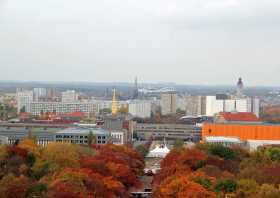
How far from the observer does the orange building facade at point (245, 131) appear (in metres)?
50.6

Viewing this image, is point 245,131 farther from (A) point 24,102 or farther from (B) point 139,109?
(A) point 24,102

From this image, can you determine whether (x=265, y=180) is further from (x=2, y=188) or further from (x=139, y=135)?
(x=139, y=135)

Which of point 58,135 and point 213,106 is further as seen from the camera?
point 213,106

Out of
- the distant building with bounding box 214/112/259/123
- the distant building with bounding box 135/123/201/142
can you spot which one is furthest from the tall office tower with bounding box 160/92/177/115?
the distant building with bounding box 135/123/201/142

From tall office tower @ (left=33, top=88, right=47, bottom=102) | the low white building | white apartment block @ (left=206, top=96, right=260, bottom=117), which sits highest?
tall office tower @ (left=33, top=88, right=47, bottom=102)

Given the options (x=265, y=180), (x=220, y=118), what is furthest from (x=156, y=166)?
(x=220, y=118)

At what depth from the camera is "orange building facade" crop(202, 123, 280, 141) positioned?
50.6 meters

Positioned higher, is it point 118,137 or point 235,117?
point 235,117

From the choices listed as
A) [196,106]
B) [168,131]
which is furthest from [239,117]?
[196,106]

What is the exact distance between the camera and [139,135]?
60.2 meters

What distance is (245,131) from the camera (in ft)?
168

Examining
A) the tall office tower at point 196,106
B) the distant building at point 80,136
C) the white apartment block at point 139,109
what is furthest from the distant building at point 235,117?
the tall office tower at point 196,106

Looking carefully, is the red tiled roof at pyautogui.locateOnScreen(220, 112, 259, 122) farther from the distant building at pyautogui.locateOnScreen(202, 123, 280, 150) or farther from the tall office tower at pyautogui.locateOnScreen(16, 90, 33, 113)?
the tall office tower at pyautogui.locateOnScreen(16, 90, 33, 113)

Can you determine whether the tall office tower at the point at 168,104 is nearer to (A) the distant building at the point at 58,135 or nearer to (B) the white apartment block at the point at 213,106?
(B) the white apartment block at the point at 213,106
